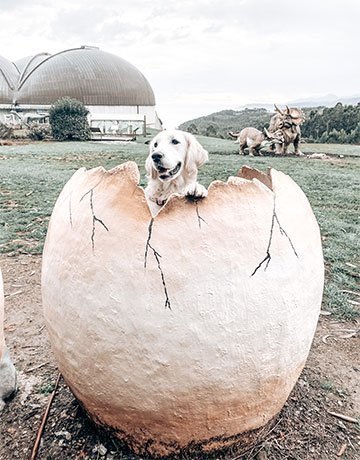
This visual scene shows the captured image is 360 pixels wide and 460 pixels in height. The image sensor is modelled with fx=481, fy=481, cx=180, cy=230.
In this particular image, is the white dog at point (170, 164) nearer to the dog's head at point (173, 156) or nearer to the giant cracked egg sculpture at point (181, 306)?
the dog's head at point (173, 156)

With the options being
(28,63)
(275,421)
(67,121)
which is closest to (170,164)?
(275,421)

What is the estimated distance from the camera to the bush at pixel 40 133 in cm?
2547

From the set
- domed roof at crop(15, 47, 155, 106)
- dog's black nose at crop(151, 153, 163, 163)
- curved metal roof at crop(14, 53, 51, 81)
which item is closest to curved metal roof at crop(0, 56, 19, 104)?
curved metal roof at crop(14, 53, 51, 81)

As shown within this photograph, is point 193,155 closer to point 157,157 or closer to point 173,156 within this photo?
point 173,156

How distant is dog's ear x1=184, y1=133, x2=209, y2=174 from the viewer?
368cm

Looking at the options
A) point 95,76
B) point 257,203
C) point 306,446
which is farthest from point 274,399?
point 95,76

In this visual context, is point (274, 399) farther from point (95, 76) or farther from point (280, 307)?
point (95, 76)

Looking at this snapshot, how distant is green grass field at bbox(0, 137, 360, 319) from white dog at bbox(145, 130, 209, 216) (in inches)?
86.5

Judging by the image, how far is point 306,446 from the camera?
2.80m

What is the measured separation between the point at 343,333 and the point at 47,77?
3960 cm

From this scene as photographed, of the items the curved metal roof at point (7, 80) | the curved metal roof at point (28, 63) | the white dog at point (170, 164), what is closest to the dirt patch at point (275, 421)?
the white dog at point (170, 164)

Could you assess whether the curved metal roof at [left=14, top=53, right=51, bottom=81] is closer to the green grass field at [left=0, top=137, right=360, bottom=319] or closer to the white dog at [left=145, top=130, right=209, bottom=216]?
the green grass field at [left=0, top=137, right=360, bottom=319]

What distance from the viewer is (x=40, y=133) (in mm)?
25469

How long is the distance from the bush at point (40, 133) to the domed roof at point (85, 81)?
1323 centimetres
